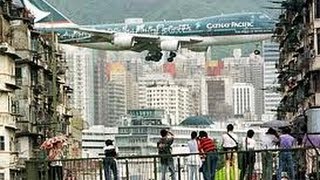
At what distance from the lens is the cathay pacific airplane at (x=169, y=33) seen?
13100 centimetres

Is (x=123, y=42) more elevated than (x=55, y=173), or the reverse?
(x=123, y=42)

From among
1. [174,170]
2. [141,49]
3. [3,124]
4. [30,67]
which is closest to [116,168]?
[174,170]

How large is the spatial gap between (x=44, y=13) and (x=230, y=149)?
11478cm

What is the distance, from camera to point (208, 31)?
13900 centimetres

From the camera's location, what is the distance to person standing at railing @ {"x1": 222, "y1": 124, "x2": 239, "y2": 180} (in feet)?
82.8

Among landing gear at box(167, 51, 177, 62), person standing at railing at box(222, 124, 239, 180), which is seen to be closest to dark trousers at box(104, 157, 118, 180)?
person standing at railing at box(222, 124, 239, 180)

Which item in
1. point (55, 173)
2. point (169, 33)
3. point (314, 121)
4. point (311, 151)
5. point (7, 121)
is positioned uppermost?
point (169, 33)

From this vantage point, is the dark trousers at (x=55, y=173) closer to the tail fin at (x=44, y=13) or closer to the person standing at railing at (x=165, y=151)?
the person standing at railing at (x=165, y=151)

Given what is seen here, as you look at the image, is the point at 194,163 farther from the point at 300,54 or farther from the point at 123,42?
the point at 123,42

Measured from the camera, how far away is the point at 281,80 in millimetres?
96500

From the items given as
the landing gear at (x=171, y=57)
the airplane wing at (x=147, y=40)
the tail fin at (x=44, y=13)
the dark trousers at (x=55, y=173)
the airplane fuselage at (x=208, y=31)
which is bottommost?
the dark trousers at (x=55, y=173)

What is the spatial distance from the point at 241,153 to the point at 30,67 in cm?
4693

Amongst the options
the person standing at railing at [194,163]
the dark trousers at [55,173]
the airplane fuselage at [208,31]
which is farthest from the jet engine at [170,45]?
the dark trousers at [55,173]

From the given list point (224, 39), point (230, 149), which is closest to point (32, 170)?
point (230, 149)
